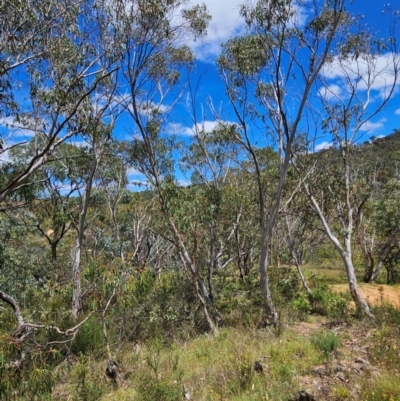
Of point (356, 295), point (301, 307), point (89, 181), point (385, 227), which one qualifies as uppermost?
point (89, 181)

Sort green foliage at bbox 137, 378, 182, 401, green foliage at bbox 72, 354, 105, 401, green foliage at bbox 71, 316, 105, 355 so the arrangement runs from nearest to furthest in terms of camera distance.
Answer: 1. green foliage at bbox 137, 378, 182, 401
2. green foliage at bbox 72, 354, 105, 401
3. green foliage at bbox 71, 316, 105, 355

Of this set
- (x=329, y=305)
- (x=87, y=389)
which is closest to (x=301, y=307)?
(x=329, y=305)

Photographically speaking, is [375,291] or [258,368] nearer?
[258,368]

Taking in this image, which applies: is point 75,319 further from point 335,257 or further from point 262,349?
point 335,257

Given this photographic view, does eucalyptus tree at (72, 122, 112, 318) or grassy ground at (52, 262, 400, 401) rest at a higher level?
eucalyptus tree at (72, 122, 112, 318)

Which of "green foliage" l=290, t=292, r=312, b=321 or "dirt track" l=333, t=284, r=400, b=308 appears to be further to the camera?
"dirt track" l=333, t=284, r=400, b=308

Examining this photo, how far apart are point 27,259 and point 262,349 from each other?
10.3 meters

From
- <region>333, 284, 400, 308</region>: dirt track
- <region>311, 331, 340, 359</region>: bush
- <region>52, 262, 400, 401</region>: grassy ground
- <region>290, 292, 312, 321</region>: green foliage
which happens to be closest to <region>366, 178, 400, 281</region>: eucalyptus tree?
<region>333, 284, 400, 308</region>: dirt track

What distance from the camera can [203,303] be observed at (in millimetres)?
8992

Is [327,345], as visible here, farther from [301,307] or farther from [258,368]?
[301,307]

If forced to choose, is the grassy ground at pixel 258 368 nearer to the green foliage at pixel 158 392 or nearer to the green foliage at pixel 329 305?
the green foliage at pixel 158 392

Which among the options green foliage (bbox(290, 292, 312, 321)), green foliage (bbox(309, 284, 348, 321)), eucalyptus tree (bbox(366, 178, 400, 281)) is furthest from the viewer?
eucalyptus tree (bbox(366, 178, 400, 281))

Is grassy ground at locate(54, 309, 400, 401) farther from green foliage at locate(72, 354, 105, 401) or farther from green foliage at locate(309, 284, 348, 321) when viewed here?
green foliage at locate(309, 284, 348, 321)

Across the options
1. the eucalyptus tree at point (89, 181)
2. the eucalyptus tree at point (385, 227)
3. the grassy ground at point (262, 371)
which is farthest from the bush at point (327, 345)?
the eucalyptus tree at point (385, 227)
